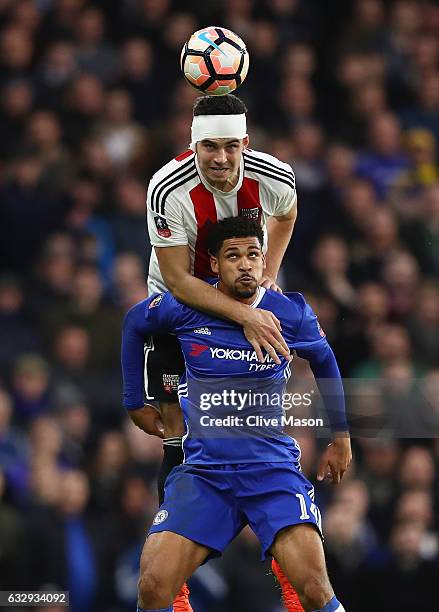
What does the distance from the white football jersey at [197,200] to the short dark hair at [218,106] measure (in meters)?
0.24

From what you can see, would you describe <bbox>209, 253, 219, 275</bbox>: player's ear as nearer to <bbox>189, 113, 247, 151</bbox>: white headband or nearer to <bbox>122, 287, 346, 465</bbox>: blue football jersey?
<bbox>122, 287, 346, 465</bbox>: blue football jersey

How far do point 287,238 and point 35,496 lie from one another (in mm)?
2849

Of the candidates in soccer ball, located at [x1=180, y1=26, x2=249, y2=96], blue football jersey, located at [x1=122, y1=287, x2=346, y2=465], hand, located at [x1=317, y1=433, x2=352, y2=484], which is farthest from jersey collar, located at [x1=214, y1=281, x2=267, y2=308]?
soccer ball, located at [x1=180, y1=26, x2=249, y2=96]

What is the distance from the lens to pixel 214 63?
762 centimetres

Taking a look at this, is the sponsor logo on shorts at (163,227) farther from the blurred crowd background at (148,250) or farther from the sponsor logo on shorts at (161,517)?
the blurred crowd background at (148,250)

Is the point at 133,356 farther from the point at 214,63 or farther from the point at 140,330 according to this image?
the point at 214,63

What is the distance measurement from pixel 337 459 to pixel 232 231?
123 centimetres

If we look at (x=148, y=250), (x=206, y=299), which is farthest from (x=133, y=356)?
(x=148, y=250)

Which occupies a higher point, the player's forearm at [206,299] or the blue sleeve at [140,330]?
the player's forearm at [206,299]

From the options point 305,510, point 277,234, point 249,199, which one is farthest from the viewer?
point 277,234

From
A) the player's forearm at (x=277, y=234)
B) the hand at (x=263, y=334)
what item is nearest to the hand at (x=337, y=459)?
the hand at (x=263, y=334)

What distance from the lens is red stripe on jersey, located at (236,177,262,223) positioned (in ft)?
25.3

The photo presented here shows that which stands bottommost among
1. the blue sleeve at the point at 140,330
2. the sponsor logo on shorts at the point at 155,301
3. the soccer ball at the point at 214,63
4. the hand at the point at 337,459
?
the hand at the point at 337,459

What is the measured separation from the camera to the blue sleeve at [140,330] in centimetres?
753
